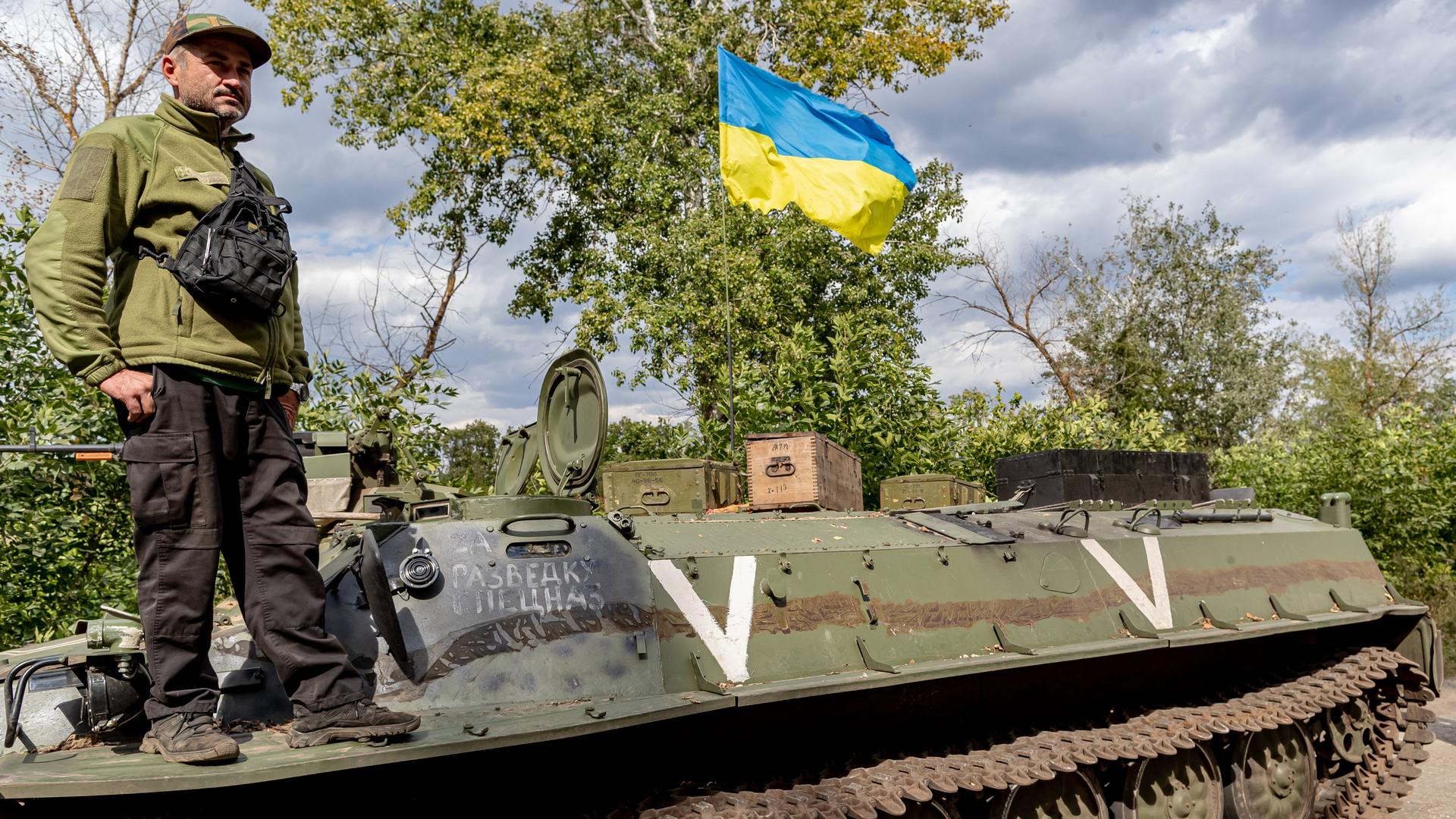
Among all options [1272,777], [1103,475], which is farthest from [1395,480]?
[1272,777]

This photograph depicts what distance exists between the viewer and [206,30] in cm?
350

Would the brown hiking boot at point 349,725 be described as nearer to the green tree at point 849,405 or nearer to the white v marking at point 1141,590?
the white v marking at point 1141,590

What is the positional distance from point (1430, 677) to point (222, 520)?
26.6ft

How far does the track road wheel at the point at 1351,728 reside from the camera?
756 centimetres

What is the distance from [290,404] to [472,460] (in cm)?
1232

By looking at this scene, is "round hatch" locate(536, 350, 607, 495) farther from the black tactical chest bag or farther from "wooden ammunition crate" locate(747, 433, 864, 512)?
the black tactical chest bag

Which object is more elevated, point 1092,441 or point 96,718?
point 1092,441

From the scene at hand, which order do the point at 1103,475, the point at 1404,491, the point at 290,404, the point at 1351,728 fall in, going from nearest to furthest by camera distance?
the point at 290,404, the point at 1351,728, the point at 1103,475, the point at 1404,491

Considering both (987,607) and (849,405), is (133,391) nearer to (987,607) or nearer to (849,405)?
(987,607)

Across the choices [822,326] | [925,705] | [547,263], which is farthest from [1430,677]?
[547,263]

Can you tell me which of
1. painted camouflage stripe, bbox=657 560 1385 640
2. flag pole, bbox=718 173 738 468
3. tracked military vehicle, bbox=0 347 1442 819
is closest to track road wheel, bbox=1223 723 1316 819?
tracked military vehicle, bbox=0 347 1442 819

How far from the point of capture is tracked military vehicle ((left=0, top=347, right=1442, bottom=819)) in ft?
12.4

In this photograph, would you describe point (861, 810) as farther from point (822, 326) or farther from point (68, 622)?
point (822, 326)

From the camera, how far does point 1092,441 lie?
1556 cm
